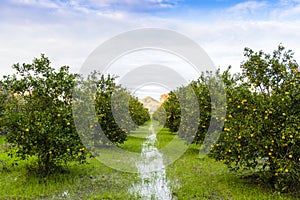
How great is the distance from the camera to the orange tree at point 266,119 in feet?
23.4

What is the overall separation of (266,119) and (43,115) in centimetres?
561

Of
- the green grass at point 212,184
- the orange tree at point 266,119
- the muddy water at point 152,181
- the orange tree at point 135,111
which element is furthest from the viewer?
the orange tree at point 135,111

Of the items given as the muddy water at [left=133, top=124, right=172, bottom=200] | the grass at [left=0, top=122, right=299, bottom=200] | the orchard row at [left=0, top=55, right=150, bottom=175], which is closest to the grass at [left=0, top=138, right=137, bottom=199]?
the grass at [left=0, top=122, right=299, bottom=200]

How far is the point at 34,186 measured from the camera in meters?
8.28

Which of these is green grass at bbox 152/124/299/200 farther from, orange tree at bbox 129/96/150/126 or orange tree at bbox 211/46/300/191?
orange tree at bbox 129/96/150/126

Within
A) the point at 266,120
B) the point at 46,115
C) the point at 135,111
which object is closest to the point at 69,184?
the point at 46,115

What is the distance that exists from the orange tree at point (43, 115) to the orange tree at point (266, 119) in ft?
13.4

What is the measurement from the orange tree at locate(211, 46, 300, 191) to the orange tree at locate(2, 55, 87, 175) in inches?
161

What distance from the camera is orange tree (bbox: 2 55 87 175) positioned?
8.41 metres

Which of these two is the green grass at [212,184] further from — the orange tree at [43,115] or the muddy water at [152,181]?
the orange tree at [43,115]

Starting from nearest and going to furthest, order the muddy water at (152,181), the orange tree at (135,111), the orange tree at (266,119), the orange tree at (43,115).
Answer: the orange tree at (266,119) → the muddy water at (152,181) → the orange tree at (43,115) → the orange tree at (135,111)

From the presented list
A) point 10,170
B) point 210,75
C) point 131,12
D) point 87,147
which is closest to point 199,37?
point 210,75

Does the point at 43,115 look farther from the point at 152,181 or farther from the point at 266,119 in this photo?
the point at 266,119

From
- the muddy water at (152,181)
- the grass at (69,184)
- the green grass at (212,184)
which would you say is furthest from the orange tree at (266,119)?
the grass at (69,184)
